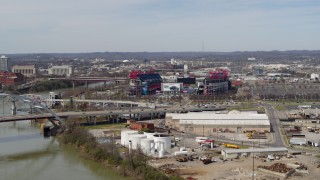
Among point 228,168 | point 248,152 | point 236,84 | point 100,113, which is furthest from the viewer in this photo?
point 236,84

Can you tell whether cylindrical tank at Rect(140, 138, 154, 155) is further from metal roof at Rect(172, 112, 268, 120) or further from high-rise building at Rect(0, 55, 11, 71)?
high-rise building at Rect(0, 55, 11, 71)

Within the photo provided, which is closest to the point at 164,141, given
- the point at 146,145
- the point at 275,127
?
the point at 146,145

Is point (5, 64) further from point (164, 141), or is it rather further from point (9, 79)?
point (164, 141)

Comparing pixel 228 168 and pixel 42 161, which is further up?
pixel 228 168

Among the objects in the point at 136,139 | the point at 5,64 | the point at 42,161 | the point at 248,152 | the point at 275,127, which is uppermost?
the point at 5,64

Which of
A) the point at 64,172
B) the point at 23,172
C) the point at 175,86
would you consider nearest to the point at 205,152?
the point at 64,172

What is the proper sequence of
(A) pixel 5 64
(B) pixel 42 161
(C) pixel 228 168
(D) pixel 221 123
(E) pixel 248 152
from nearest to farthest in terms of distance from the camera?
(C) pixel 228 168 → (E) pixel 248 152 → (B) pixel 42 161 → (D) pixel 221 123 → (A) pixel 5 64

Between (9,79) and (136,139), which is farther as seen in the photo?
(9,79)
